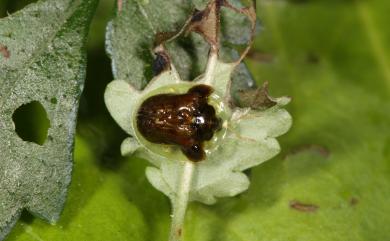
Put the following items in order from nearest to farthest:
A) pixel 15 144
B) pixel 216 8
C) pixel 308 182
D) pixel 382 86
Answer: pixel 15 144 → pixel 216 8 → pixel 308 182 → pixel 382 86

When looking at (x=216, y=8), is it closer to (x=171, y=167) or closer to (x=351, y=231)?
(x=171, y=167)

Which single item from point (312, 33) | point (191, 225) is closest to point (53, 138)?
point (191, 225)

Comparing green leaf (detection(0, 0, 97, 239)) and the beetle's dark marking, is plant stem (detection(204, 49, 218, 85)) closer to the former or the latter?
the beetle's dark marking

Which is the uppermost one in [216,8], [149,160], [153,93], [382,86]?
[216,8]

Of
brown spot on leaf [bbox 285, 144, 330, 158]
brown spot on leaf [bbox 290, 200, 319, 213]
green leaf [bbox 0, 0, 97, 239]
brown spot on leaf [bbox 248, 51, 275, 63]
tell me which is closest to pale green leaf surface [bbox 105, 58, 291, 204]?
green leaf [bbox 0, 0, 97, 239]

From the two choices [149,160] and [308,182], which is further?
[308,182]

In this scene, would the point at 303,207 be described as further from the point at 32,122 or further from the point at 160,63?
the point at 32,122
